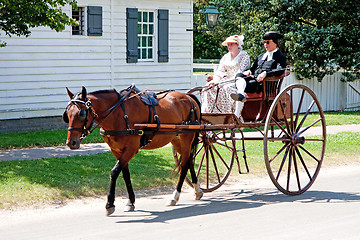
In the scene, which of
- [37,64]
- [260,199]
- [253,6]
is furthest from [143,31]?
[260,199]

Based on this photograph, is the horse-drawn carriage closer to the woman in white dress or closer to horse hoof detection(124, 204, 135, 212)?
horse hoof detection(124, 204, 135, 212)

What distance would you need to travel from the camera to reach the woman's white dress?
401 inches

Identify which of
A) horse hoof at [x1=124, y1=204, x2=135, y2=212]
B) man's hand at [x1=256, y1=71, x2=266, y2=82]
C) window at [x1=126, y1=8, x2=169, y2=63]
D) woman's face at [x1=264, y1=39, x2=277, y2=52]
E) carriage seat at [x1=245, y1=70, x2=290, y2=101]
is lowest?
horse hoof at [x1=124, y1=204, x2=135, y2=212]

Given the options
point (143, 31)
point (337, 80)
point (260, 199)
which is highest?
point (143, 31)

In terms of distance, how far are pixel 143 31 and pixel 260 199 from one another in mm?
11494

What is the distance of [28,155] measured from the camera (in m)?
12.8

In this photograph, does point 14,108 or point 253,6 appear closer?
point 14,108

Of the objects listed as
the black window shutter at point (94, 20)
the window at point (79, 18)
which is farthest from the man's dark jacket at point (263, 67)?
the window at point (79, 18)

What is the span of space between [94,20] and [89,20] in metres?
0.17

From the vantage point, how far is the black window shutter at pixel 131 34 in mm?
19438

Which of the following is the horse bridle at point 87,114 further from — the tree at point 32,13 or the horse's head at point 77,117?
the tree at point 32,13

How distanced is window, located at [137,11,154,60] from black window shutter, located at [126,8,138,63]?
392mm

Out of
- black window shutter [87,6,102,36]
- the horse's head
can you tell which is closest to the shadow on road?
the horse's head

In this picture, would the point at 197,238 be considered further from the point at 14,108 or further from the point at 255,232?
the point at 14,108
